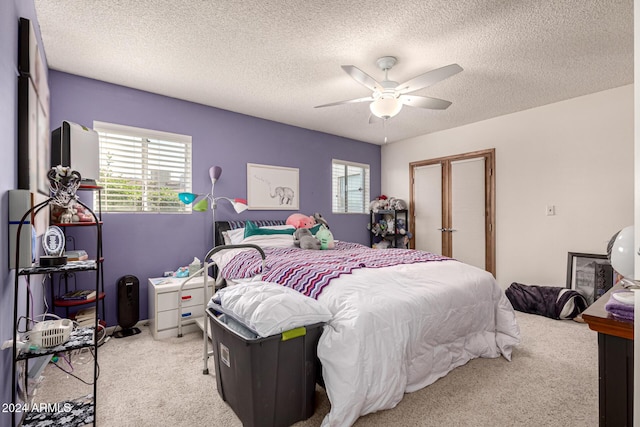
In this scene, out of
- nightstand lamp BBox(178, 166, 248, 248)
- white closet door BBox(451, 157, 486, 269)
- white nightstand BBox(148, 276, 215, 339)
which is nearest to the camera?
white nightstand BBox(148, 276, 215, 339)

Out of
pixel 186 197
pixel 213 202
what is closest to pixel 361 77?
pixel 186 197

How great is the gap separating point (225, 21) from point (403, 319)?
91.4 inches

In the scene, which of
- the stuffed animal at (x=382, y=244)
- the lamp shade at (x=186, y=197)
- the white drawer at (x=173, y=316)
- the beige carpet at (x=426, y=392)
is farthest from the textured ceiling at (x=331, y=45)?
the stuffed animal at (x=382, y=244)

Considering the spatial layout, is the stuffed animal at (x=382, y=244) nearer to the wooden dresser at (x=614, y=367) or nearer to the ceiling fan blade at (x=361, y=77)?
the ceiling fan blade at (x=361, y=77)

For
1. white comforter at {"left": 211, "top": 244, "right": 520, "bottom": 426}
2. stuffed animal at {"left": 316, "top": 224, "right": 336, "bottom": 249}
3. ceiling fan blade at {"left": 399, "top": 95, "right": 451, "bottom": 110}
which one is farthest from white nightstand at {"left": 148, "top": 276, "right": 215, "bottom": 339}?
ceiling fan blade at {"left": 399, "top": 95, "right": 451, "bottom": 110}

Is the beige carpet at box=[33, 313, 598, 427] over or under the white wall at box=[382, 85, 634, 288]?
under

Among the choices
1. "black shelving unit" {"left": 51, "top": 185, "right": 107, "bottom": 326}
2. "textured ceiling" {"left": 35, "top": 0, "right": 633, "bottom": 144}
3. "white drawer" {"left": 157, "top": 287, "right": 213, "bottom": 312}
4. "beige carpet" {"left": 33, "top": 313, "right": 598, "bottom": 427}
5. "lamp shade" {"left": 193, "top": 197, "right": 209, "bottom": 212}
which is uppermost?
"textured ceiling" {"left": 35, "top": 0, "right": 633, "bottom": 144}

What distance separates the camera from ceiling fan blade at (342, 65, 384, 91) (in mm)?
2283

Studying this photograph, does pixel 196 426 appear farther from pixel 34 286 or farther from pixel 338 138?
pixel 338 138

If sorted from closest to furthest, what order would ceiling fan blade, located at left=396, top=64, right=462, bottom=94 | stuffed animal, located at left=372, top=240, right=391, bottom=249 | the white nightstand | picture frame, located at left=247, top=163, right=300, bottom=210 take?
ceiling fan blade, located at left=396, top=64, right=462, bottom=94 < the white nightstand < picture frame, located at left=247, top=163, right=300, bottom=210 < stuffed animal, located at left=372, top=240, right=391, bottom=249

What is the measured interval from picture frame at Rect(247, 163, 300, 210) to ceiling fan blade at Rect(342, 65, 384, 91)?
220 cm

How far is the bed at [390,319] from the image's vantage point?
5.33 feet

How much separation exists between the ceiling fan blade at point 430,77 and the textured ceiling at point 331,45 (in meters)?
0.31

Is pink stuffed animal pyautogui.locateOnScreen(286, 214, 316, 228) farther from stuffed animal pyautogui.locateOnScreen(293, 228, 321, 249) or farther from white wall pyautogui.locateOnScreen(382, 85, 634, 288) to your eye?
white wall pyautogui.locateOnScreen(382, 85, 634, 288)
